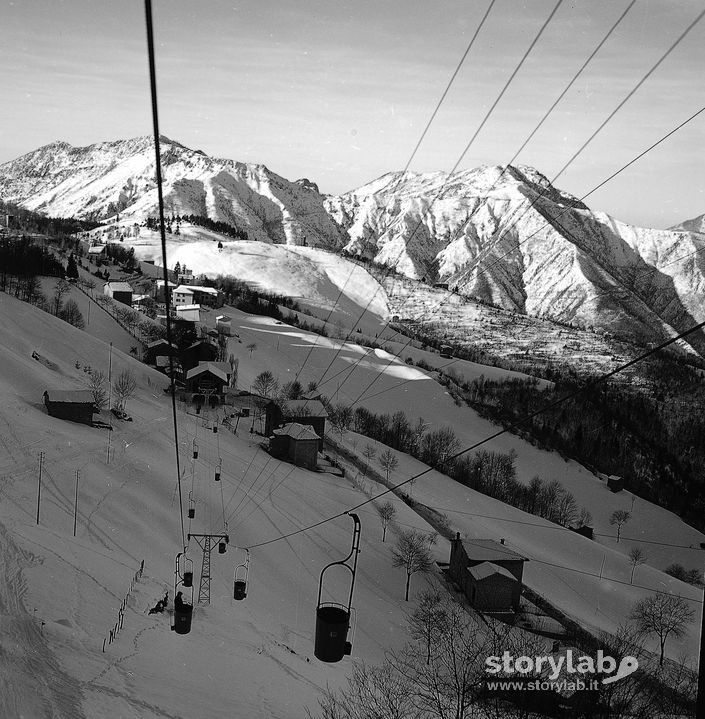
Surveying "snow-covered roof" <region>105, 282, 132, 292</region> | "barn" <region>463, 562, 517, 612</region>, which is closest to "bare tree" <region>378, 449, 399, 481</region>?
"barn" <region>463, 562, 517, 612</region>

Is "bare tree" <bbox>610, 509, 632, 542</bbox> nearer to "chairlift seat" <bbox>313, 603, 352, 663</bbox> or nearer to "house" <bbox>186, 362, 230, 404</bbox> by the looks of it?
"house" <bbox>186, 362, 230, 404</bbox>

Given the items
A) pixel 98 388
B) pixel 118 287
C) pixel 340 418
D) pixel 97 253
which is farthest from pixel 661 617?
pixel 97 253

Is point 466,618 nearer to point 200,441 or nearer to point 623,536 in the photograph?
point 200,441

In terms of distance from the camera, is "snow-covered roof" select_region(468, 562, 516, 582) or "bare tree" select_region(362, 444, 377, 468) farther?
"bare tree" select_region(362, 444, 377, 468)

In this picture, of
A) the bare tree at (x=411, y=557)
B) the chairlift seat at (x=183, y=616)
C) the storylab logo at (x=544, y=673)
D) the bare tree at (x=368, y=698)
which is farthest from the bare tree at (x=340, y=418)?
the chairlift seat at (x=183, y=616)

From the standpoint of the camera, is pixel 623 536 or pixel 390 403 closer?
pixel 623 536

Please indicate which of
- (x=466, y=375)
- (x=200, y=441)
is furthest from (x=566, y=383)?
(x=200, y=441)
